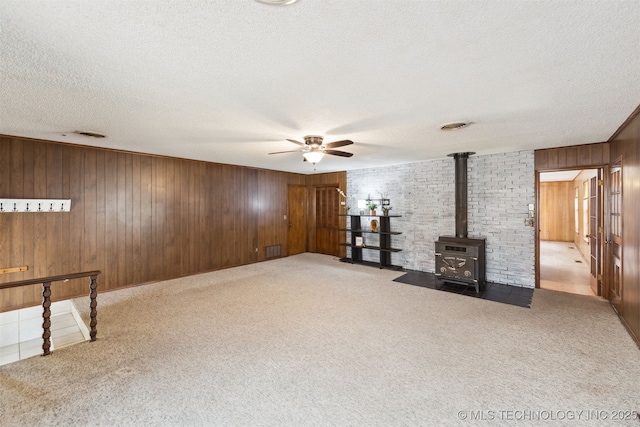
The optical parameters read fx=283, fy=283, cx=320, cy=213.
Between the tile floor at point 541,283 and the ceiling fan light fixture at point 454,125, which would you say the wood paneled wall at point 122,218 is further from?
the ceiling fan light fixture at point 454,125

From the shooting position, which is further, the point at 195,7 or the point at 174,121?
the point at 174,121

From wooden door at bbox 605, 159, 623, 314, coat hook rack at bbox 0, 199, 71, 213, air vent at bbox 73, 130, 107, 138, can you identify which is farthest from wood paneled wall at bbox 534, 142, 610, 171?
coat hook rack at bbox 0, 199, 71, 213

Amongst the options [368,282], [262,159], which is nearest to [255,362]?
[368,282]

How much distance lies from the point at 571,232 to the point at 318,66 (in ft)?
41.9

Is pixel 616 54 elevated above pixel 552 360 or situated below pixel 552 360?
above

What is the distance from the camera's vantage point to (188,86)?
2.29m

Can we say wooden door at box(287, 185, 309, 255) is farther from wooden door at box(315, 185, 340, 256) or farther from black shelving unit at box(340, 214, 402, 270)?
black shelving unit at box(340, 214, 402, 270)

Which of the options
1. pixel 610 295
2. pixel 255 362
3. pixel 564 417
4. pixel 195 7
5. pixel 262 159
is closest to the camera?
pixel 195 7

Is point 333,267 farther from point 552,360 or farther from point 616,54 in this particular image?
point 616,54

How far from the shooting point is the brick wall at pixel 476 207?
5031 millimetres

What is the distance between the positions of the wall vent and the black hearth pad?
3438mm

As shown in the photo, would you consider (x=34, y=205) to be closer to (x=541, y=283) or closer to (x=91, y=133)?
(x=91, y=133)

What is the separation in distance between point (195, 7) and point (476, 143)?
4279mm

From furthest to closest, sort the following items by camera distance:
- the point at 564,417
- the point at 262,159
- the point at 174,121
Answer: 1. the point at 262,159
2. the point at 174,121
3. the point at 564,417
